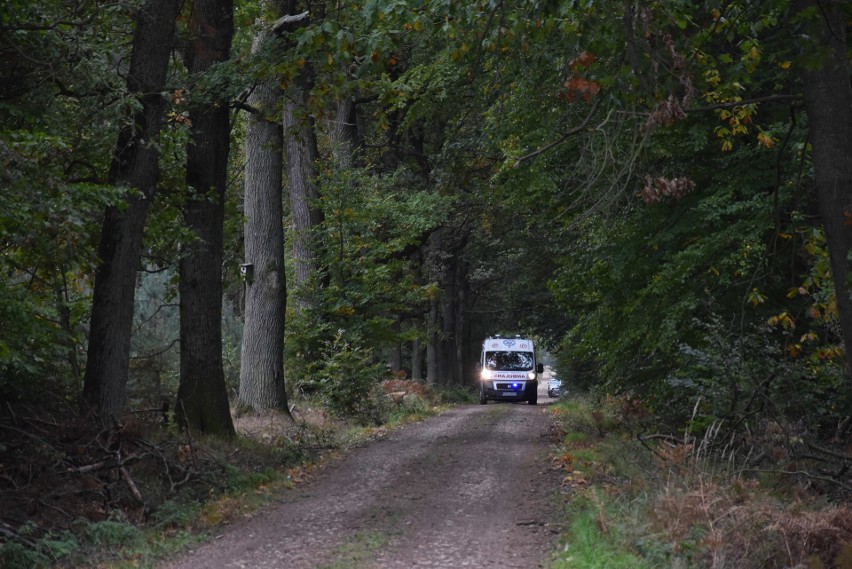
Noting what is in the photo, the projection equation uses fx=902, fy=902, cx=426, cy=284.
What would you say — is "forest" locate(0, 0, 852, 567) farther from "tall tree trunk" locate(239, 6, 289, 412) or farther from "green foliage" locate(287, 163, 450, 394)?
"green foliage" locate(287, 163, 450, 394)

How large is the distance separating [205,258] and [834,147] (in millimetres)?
9556

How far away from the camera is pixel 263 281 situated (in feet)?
59.7

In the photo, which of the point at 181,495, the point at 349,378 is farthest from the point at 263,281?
the point at 181,495

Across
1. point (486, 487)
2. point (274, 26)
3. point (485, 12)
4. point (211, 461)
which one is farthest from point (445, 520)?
point (274, 26)

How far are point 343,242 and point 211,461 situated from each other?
1149 centimetres

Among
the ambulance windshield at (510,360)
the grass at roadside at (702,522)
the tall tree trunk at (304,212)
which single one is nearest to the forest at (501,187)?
the grass at roadside at (702,522)

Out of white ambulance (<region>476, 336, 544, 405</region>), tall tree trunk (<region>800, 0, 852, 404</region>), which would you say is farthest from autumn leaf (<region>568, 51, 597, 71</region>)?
white ambulance (<region>476, 336, 544, 405</region>)

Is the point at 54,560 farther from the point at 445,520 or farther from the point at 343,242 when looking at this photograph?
the point at 343,242

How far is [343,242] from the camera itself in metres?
22.9

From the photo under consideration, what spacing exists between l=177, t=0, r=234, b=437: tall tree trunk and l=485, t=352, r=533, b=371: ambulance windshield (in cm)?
2455

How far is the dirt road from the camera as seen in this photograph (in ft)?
26.4

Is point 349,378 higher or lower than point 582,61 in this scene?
lower

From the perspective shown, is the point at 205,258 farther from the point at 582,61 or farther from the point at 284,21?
the point at 582,61

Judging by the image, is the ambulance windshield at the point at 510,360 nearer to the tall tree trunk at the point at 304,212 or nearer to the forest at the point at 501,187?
the tall tree trunk at the point at 304,212
